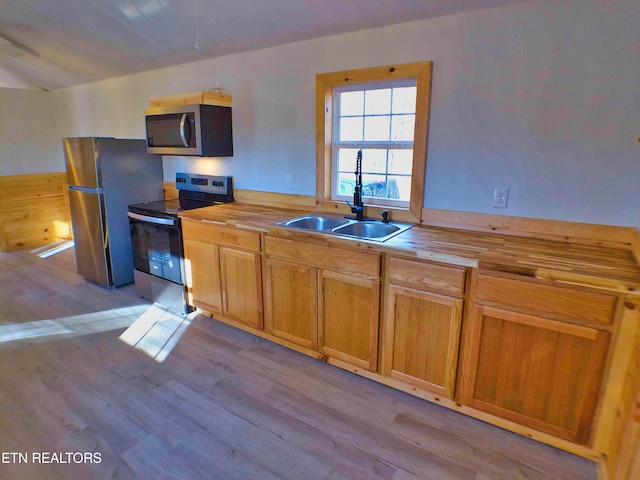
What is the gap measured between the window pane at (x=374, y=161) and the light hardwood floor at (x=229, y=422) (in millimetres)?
1411

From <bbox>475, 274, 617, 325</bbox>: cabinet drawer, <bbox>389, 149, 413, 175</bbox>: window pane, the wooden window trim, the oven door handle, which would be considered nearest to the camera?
<bbox>475, 274, 617, 325</bbox>: cabinet drawer

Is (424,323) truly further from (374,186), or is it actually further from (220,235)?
(220,235)

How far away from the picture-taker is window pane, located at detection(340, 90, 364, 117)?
2.70 m

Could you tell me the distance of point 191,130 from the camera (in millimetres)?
3090

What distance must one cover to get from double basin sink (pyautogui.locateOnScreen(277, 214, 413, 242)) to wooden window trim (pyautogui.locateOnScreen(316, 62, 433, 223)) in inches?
6.3

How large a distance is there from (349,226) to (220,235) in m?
0.95

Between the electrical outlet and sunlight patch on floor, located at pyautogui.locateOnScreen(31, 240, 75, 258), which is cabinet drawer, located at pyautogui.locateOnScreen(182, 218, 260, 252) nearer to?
the electrical outlet

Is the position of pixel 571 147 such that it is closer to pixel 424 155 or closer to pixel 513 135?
pixel 513 135

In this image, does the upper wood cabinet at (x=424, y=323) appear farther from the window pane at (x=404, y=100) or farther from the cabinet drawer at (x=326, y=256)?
the window pane at (x=404, y=100)

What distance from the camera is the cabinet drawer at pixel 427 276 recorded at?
184 centimetres

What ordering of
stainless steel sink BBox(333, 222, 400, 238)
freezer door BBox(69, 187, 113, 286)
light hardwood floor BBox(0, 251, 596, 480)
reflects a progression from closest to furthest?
1. light hardwood floor BBox(0, 251, 596, 480)
2. stainless steel sink BBox(333, 222, 400, 238)
3. freezer door BBox(69, 187, 113, 286)

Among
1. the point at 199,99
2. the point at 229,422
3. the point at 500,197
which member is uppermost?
the point at 199,99

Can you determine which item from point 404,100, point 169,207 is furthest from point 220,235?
point 404,100

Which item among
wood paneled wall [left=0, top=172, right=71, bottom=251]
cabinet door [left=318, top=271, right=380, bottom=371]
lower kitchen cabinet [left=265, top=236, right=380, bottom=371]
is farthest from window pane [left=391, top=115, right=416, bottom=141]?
wood paneled wall [left=0, top=172, right=71, bottom=251]
